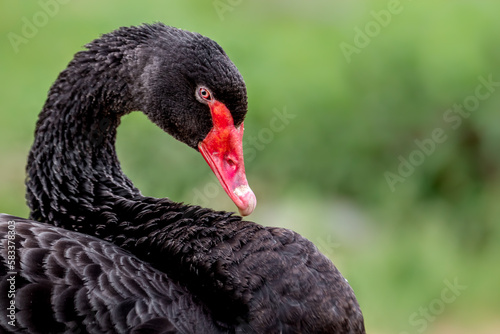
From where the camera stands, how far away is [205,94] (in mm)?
2162

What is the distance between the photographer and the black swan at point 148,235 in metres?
1.84

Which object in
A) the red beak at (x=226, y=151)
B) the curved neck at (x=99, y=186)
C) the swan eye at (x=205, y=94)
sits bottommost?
the curved neck at (x=99, y=186)

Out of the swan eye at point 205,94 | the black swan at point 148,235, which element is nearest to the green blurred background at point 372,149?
the black swan at point 148,235

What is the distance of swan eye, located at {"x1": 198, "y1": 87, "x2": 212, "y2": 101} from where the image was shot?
2149 millimetres

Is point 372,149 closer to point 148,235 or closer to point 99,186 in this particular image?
point 99,186

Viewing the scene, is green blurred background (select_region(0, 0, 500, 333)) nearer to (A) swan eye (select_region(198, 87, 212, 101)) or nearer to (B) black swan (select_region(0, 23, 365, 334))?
(B) black swan (select_region(0, 23, 365, 334))

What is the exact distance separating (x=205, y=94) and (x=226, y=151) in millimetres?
183

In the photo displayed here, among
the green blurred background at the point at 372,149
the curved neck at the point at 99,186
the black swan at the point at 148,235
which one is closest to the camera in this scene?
the black swan at the point at 148,235

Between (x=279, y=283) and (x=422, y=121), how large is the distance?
2835 millimetres

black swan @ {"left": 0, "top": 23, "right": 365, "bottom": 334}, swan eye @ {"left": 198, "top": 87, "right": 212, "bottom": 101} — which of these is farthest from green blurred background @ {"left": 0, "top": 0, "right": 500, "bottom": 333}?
swan eye @ {"left": 198, "top": 87, "right": 212, "bottom": 101}

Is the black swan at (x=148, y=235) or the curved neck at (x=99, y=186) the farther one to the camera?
the curved neck at (x=99, y=186)

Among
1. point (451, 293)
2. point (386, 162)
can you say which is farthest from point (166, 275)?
point (386, 162)

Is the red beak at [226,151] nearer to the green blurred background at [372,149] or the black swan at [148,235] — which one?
the black swan at [148,235]

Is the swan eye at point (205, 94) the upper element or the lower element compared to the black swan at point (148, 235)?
upper
